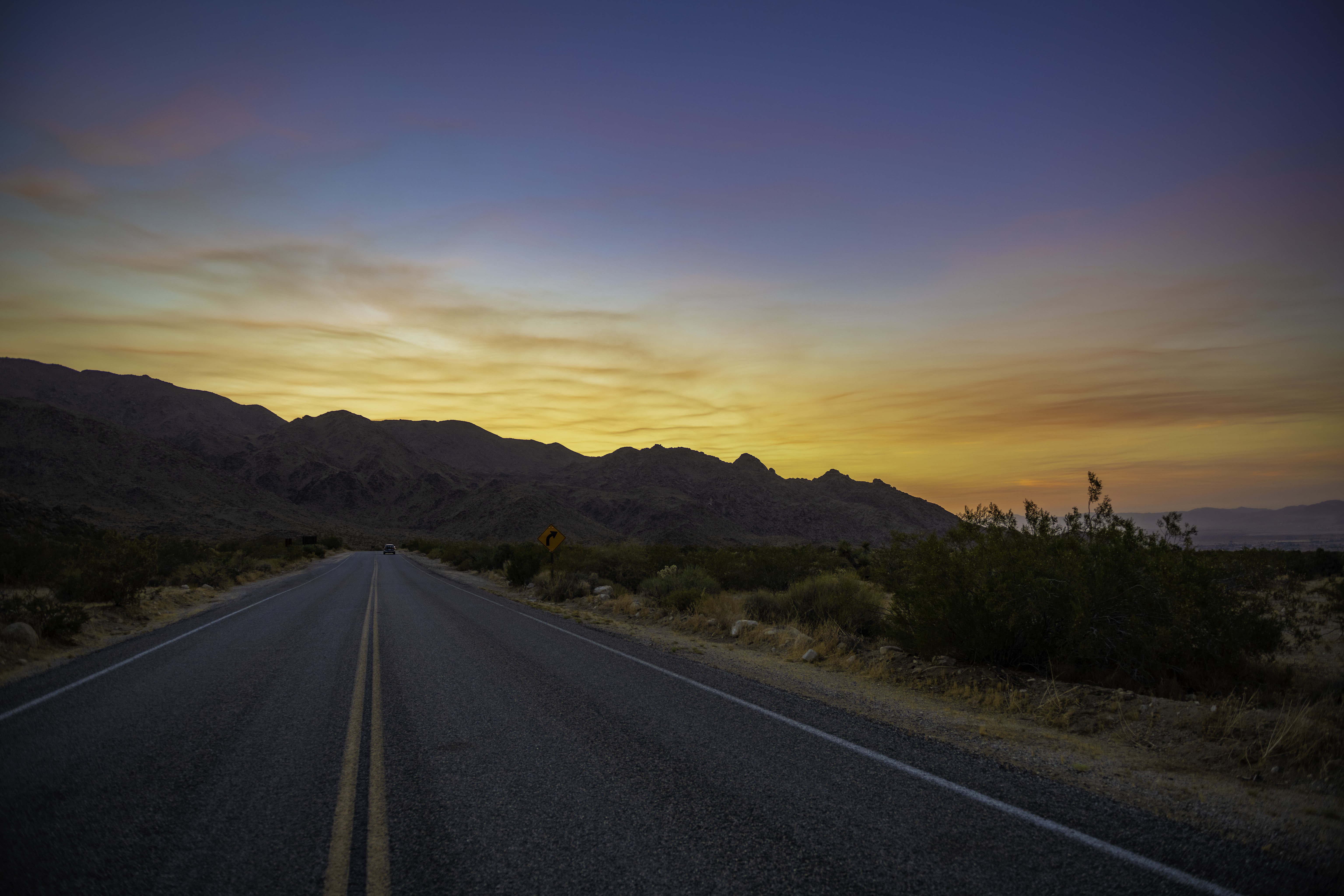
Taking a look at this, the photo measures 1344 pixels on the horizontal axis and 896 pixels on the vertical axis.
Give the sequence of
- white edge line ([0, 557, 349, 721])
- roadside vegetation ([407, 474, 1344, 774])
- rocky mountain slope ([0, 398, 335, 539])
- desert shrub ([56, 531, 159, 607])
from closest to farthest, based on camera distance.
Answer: roadside vegetation ([407, 474, 1344, 774]), white edge line ([0, 557, 349, 721]), desert shrub ([56, 531, 159, 607]), rocky mountain slope ([0, 398, 335, 539])

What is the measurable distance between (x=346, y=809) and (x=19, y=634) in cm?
1198

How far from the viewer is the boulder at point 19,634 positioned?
39.0 feet

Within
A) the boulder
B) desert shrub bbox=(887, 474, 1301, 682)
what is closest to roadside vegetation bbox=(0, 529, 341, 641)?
the boulder

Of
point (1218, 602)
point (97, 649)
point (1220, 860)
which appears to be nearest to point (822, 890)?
point (1220, 860)

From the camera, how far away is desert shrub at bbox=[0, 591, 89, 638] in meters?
12.8

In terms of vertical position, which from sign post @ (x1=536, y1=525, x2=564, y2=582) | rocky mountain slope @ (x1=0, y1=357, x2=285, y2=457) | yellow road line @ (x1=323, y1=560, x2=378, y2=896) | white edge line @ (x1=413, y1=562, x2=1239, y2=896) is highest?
rocky mountain slope @ (x1=0, y1=357, x2=285, y2=457)

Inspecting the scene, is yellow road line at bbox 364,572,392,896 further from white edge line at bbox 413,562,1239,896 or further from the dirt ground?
the dirt ground

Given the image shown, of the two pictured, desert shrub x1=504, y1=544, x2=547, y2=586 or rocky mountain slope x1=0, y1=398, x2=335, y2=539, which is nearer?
desert shrub x1=504, y1=544, x2=547, y2=586

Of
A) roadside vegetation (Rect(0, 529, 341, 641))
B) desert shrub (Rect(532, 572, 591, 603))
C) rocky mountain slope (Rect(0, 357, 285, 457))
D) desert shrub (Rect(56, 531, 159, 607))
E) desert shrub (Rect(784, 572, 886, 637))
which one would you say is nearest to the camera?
roadside vegetation (Rect(0, 529, 341, 641))

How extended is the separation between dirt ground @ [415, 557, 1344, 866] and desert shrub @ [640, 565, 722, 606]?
9.25 meters

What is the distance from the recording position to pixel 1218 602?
8.40 meters

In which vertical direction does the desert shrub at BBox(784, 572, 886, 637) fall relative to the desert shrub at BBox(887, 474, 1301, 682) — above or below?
below

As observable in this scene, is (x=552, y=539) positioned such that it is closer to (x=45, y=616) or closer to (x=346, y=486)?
(x=45, y=616)

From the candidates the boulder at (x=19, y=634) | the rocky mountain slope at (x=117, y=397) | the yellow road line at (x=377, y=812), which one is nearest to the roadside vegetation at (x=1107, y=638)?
the yellow road line at (x=377, y=812)
